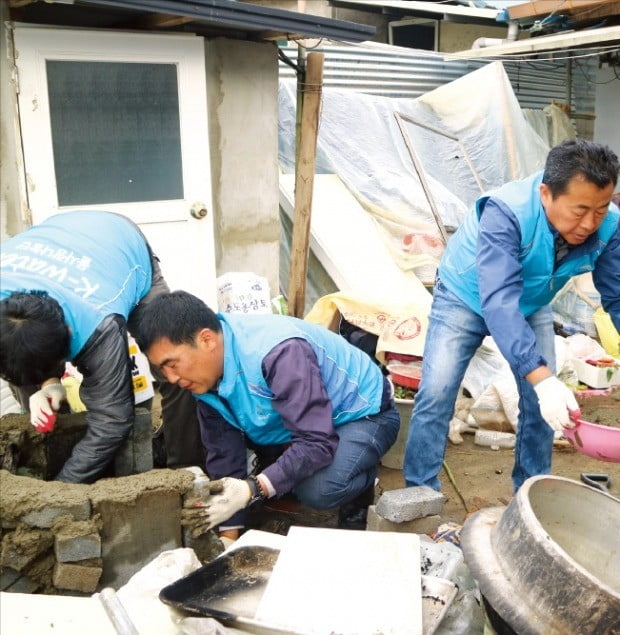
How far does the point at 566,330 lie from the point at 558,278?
4.26 metres

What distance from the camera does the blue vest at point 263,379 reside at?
9.30 feet

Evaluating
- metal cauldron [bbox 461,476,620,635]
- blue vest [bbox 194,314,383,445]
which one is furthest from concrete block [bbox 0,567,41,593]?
metal cauldron [bbox 461,476,620,635]

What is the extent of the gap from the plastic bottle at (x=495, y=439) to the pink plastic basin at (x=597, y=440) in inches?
75.1

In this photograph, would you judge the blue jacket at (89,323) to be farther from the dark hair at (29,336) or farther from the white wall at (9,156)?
the white wall at (9,156)

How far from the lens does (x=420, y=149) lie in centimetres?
809

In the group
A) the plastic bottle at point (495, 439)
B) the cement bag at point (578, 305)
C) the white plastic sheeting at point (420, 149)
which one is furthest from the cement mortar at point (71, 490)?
the cement bag at point (578, 305)

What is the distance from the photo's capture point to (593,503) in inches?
95.9

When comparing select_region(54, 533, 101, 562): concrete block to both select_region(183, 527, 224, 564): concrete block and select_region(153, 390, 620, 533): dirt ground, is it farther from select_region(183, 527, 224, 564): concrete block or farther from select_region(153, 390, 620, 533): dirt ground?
select_region(153, 390, 620, 533): dirt ground

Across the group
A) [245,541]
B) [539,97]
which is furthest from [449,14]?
[245,541]

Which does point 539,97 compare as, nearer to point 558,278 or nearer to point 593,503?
point 558,278

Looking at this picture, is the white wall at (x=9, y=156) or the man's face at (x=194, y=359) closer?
the man's face at (x=194, y=359)

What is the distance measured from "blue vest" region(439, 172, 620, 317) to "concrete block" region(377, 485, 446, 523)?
0.87 m

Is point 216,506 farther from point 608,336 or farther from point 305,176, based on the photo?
point 608,336

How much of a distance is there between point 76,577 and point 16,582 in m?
0.21
